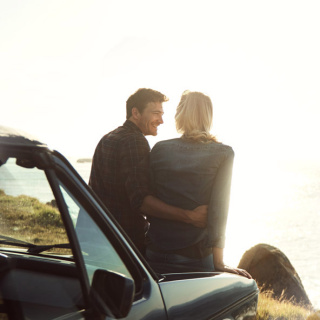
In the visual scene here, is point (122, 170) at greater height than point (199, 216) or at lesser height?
greater

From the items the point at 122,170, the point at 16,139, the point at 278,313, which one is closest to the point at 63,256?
the point at 16,139

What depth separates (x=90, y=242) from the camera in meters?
1.92

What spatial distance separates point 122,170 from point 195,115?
685 millimetres

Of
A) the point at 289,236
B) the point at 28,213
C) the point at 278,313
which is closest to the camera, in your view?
the point at 28,213

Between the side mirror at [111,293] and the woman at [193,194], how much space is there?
1635 millimetres

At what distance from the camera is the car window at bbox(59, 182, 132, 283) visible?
1.76 metres

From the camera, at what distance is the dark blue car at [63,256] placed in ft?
5.55

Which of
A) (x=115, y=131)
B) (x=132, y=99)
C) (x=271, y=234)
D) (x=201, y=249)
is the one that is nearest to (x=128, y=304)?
(x=201, y=249)

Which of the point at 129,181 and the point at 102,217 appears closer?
the point at 102,217

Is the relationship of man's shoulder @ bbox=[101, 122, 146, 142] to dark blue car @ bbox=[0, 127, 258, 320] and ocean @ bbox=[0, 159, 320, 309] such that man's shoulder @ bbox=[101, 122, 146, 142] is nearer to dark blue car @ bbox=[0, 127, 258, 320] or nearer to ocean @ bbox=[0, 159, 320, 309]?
dark blue car @ bbox=[0, 127, 258, 320]

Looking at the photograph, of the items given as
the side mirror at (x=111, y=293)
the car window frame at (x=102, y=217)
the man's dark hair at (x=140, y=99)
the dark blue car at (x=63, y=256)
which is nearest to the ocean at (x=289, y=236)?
the man's dark hair at (x=140, y=99)

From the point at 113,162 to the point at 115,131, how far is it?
0.26 m

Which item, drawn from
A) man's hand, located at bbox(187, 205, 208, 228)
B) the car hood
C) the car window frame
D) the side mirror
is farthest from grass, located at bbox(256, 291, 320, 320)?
the side mirror

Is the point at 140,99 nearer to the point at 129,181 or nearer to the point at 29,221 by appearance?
the point at 129,181
